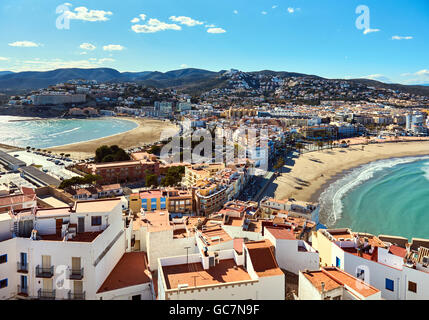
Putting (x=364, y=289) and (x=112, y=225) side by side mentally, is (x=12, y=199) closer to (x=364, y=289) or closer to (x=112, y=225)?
(x=112, y=225)

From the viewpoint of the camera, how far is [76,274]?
480cm

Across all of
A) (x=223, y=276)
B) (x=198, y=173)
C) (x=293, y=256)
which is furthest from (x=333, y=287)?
(x=198, y=173)

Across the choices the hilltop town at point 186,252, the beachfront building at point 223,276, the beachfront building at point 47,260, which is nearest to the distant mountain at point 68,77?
the hilltop town at point 186,252

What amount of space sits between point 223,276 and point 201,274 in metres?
0.34

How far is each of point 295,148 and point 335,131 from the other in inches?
486

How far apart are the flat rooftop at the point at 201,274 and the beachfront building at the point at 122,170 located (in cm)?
1600

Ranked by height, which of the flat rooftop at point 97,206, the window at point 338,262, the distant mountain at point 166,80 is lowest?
the window at point 338,262

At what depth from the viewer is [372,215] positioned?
1512cm

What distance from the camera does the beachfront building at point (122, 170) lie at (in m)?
20.5

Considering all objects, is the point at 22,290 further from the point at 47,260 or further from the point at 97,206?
the point at 97,206

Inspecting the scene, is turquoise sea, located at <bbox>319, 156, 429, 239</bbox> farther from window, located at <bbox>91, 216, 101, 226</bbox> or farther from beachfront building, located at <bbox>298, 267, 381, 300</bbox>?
window, located at <bbox>91, 216, 101, 226</bbox>

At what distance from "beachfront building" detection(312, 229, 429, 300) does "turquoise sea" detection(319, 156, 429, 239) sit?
723 cm

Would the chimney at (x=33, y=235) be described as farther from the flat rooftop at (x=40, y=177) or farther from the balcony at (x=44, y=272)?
the flat rooftop at (x=40, y=177)
